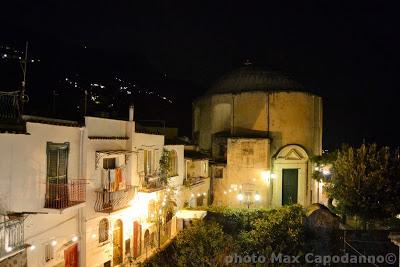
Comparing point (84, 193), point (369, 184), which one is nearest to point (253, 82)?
point (369, 184)

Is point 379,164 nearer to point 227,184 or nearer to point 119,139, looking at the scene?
point 227,184

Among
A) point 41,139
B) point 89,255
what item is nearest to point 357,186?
point 89,255

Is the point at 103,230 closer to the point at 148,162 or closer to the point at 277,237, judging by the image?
the point at 148,162

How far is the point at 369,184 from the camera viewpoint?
25.6m

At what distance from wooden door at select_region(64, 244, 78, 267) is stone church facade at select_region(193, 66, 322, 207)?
16933mm

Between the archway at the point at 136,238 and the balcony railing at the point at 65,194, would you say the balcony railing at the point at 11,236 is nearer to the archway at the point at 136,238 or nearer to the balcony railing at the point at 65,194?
the balcony railing at the point at 65,194

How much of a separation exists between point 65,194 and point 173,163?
1220 centimetres

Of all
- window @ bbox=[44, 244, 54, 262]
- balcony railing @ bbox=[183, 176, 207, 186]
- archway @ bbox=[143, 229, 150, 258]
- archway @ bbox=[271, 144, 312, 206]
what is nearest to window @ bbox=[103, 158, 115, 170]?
window @ bbox=[44, 244, 54, 262]

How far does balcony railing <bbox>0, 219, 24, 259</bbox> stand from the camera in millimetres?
12922

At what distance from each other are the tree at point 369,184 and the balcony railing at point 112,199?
14031 millimetres

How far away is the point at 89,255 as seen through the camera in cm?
1855

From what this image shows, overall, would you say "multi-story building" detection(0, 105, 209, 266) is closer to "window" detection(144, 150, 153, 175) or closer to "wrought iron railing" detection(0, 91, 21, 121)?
"window" detection(144, 150, 153, 175)

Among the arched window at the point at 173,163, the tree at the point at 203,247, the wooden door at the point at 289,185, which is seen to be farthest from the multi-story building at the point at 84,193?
the wooden door at the point at 289,185

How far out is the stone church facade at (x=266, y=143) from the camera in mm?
34594
